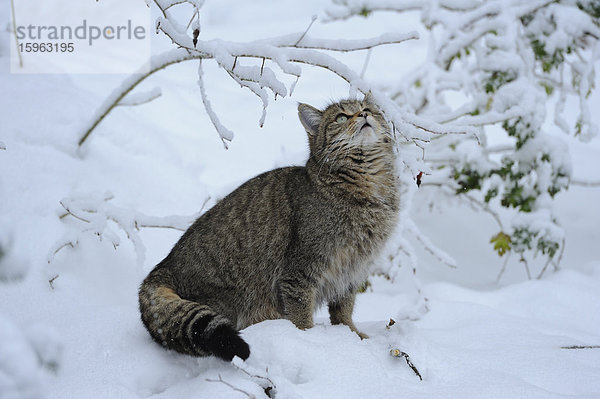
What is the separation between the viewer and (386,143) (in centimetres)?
273

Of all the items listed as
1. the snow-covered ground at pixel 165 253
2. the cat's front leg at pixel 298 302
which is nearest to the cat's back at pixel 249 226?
the cat's front leg at pixel 298 302

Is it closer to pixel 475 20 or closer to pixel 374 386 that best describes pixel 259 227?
pixel 374 386

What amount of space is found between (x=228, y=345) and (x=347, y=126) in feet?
4.29

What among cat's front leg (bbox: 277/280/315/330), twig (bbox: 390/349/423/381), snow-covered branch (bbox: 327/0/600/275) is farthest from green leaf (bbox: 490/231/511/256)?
twig (bbox: 390/349/423/381)

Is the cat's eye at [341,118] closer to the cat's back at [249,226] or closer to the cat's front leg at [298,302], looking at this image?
the cat's back at [249,226]

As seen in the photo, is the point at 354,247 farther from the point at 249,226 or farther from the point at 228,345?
the point at 228,345

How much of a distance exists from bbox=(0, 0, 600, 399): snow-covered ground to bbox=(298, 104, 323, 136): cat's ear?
1.05 m

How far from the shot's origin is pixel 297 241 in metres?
2.48

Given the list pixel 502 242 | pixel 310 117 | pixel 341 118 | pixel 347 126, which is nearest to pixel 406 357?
pixel 347 126

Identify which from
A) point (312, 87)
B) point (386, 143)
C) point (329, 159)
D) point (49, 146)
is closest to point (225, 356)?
point (329, 159)

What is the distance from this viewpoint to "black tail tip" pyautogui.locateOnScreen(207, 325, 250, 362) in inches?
71.7

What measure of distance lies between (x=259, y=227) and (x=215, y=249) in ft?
0.75

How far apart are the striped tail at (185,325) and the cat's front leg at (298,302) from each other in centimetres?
40

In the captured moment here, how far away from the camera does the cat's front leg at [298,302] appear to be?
242 centimetres
